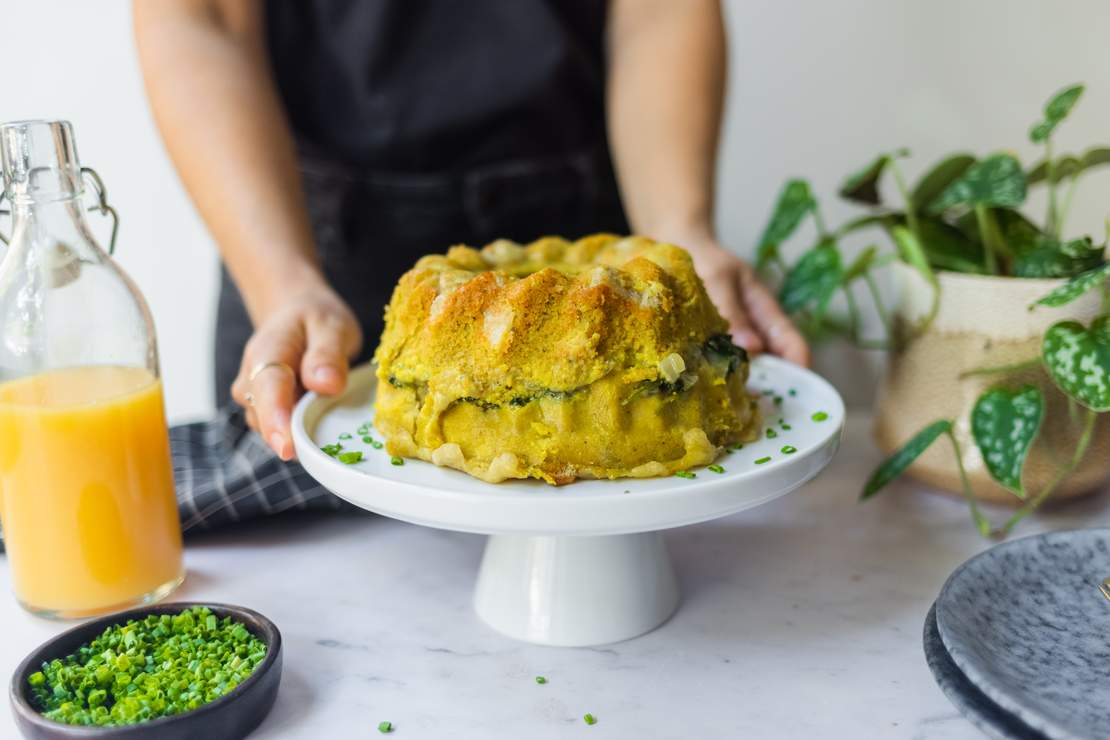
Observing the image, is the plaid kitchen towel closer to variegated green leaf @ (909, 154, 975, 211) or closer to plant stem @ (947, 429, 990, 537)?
plant stem @ (947, 429, 990, 537)

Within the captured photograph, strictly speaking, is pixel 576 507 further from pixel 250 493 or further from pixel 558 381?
pixel 250 493

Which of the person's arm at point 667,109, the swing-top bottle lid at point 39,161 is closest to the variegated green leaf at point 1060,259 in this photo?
the person's arm at point 667,109

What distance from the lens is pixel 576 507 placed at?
80 centimetres

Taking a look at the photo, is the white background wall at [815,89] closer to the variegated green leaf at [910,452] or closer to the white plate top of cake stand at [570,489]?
the variegated green leaf at [910,452]

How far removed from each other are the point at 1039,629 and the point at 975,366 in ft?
1.34

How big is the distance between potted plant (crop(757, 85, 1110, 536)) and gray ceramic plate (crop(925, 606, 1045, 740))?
1.15ft

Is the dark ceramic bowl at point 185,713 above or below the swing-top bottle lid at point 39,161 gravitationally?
below

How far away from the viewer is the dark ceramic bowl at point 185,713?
0.72 meters

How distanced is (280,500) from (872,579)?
70cm

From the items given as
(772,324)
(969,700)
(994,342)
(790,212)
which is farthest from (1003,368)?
(969,700)

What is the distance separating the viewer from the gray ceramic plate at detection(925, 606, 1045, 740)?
71cm

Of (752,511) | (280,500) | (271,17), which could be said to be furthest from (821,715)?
(271,17)

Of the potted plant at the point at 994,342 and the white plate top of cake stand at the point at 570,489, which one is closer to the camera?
the white plate top of cake stand at the point at 570,489

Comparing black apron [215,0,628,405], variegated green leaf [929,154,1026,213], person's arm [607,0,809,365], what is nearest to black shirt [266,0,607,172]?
black apron [215,0,628,405]
